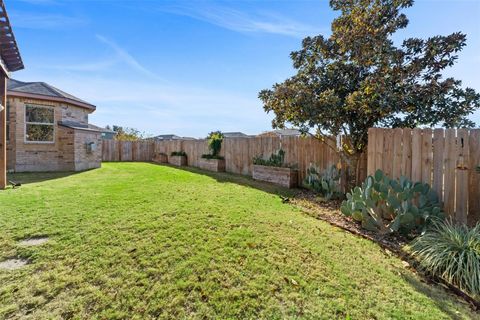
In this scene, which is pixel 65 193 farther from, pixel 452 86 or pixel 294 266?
pixel 452 86

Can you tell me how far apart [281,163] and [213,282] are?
650 centimetres

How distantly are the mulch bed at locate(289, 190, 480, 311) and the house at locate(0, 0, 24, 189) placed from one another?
8.51 m

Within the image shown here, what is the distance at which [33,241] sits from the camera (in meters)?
3.41

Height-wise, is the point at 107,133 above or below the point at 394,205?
above

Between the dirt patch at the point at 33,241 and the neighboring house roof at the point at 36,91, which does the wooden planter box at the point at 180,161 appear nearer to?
the neighboring house roof at the point at 36,91

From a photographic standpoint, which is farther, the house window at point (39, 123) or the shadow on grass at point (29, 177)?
the house window at point (39, 123)

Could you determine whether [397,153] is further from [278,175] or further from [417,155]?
[278,175]

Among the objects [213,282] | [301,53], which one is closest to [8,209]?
[213,282]

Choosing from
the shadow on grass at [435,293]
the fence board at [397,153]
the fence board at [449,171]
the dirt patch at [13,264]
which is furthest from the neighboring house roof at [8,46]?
the fence board at [449,171]

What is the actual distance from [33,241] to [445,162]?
267 inches

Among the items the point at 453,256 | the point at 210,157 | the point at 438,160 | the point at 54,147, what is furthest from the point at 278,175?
the point at 54,147

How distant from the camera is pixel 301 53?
6.87 metres

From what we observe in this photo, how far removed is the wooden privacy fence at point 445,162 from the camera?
12.9ft

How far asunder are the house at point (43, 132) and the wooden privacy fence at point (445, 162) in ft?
41.7
